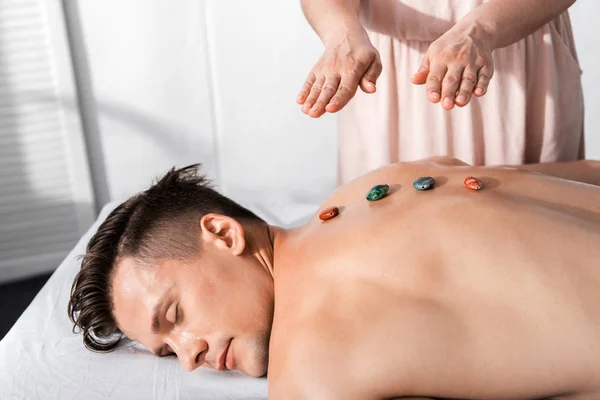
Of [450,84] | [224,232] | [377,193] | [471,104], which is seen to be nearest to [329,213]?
[377,193]

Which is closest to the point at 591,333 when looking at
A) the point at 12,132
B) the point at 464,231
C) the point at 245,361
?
the point at 464,231

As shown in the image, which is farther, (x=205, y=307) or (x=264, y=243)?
(x=264, y=243)

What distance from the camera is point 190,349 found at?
4.83 ft

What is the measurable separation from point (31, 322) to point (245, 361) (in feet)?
2.24

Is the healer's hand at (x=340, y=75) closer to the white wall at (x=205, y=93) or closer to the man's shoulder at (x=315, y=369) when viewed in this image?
the man's shoulder at (x=315, y=369)

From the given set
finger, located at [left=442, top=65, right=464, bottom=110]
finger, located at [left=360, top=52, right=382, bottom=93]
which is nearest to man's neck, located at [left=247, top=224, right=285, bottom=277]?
finger, located at [left=360, top=52, right=382, bottom=93]

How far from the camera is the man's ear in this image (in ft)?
5.01

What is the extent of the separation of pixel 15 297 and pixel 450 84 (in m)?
2.30

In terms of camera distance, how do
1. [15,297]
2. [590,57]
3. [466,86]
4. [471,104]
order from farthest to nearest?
1. [590,57]
2. [15,297]
3. [471,104]
4. [466,86]

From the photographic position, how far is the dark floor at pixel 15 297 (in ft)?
9.25

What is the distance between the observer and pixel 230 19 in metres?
3.05

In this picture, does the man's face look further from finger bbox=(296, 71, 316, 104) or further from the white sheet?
finger bbox=(296, 71, 316, 104)

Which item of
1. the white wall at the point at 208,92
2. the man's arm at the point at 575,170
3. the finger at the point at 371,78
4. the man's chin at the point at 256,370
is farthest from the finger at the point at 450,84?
the white wall at the point at 208,92

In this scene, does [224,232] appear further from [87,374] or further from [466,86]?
[466,86]
